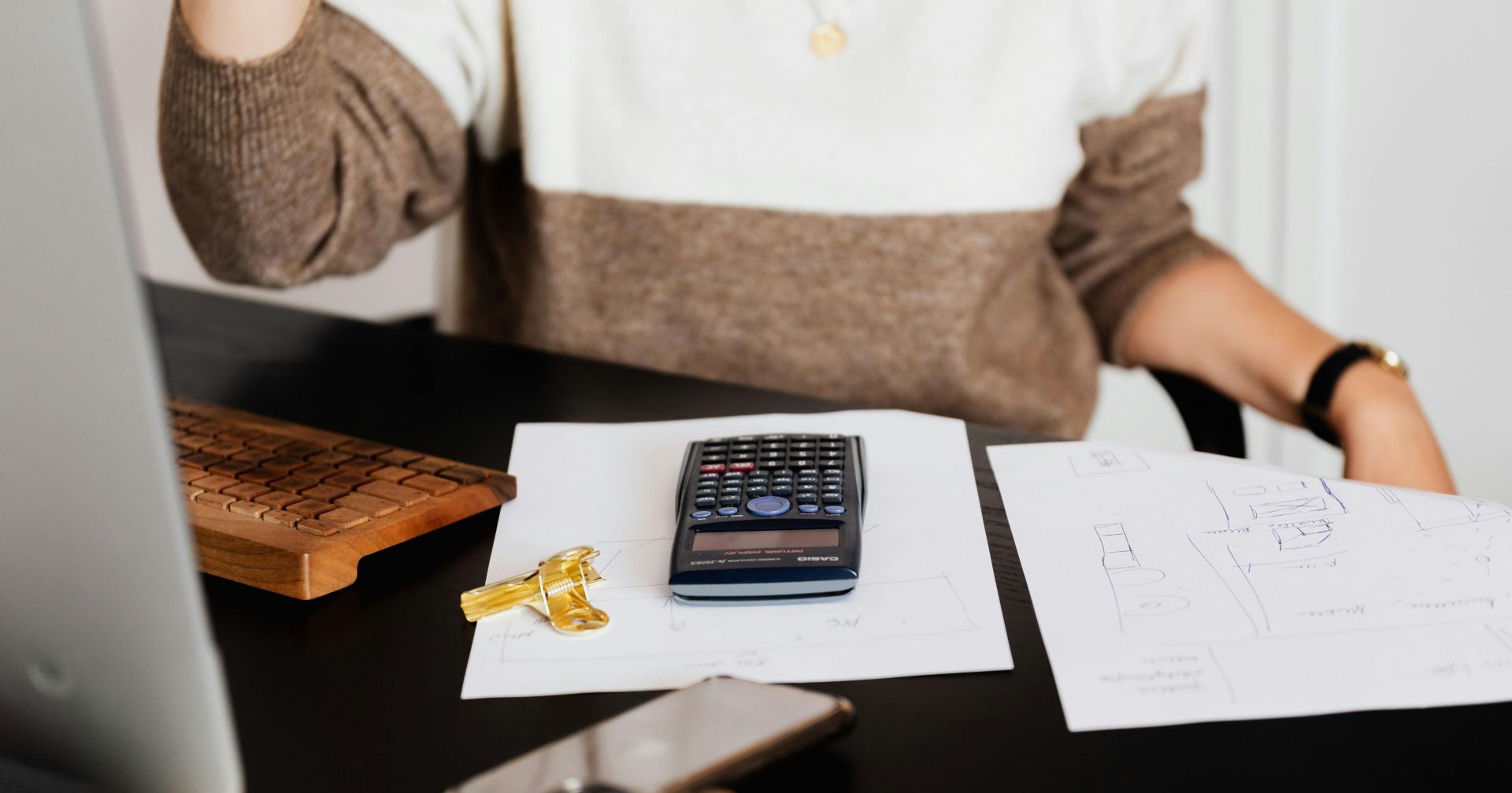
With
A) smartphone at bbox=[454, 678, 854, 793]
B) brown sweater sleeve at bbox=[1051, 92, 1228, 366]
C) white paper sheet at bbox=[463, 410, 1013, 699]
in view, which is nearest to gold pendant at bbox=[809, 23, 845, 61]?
Result: brown sweater sleeve at bbox=[1051, 92, 1228, 366]

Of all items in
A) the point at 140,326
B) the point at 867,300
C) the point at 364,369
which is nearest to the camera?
the point at 140,326

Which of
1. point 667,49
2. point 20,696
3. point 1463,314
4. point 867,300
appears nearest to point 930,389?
point 867,300

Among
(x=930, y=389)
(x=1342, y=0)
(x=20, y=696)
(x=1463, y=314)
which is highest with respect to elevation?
(x=1342, y=0)

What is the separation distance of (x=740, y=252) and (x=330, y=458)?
39cm

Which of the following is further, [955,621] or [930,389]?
[930,389]

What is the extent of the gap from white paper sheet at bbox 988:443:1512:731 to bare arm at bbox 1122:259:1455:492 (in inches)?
9.1

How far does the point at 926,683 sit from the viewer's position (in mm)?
400

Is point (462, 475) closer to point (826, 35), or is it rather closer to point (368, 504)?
point (368, 504)

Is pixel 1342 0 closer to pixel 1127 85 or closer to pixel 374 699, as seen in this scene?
pixel 1127 85

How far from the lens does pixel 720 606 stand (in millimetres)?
454

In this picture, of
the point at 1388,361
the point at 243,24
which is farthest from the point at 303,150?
the point at 1388,361

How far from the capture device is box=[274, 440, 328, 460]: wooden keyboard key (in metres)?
0.58

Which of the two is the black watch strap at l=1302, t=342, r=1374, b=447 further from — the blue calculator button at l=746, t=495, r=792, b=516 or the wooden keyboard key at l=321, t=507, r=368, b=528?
the wooden keyboard key at l=321, t=507, r=368, b=528

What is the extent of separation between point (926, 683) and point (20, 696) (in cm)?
26
